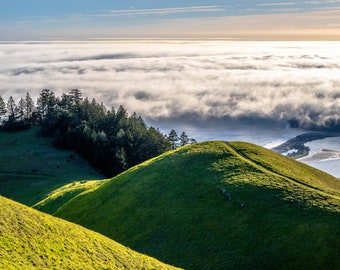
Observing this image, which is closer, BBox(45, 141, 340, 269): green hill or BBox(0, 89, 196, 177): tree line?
BBox(45, 141, 340, 269): green hill

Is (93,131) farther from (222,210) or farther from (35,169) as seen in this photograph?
(222,210)

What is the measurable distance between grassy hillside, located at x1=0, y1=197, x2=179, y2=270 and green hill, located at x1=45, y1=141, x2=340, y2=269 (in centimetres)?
922

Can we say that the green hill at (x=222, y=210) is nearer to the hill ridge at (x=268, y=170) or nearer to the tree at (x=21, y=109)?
the hill ridge at (x=268, y=170)

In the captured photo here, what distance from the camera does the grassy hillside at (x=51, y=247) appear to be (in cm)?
3077

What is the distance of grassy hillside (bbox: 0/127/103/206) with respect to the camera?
113m

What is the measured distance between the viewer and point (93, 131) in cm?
14575

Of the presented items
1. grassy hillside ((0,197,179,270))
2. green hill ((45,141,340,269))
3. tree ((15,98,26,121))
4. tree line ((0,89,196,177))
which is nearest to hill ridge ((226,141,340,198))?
green hill ((45,141,340,269))

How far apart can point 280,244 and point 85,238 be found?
18985mm

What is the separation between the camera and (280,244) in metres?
43.1

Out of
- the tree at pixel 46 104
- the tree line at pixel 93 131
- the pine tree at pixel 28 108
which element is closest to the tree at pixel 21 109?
the tree line at pixel 93 131

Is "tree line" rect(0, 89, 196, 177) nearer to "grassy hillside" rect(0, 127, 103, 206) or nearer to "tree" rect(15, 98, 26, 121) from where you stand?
"tree" rect(15, 98, 26, 121)

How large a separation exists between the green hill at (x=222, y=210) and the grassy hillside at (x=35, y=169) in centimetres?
4505

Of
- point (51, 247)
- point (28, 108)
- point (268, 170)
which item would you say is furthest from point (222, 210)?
point (28, 108)

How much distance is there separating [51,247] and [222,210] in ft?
73.3
